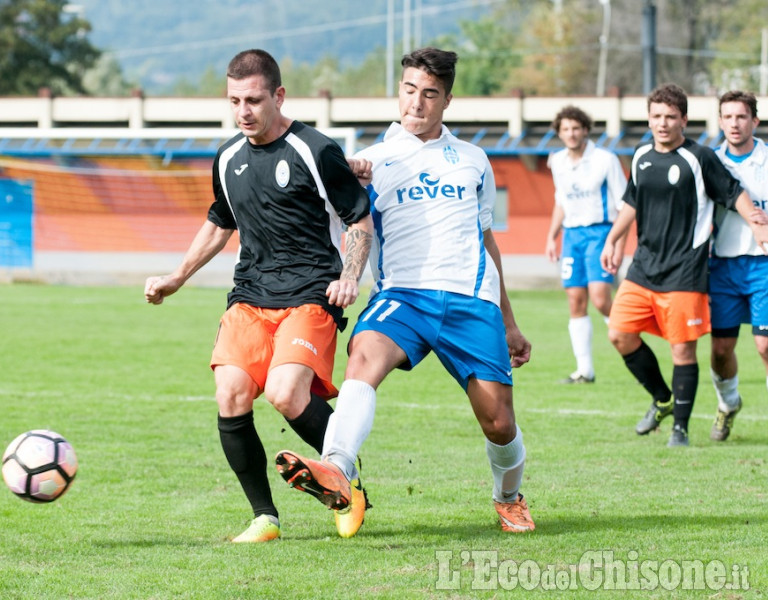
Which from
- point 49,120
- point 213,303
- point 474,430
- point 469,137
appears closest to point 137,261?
point 49,120

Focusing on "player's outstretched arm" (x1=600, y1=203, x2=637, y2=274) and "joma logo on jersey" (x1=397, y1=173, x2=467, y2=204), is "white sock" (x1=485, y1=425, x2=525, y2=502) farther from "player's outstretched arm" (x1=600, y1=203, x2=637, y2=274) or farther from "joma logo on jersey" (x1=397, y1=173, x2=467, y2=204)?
"player's outstretched arm" (x1=600, y1=203, x2=637, y2=274)

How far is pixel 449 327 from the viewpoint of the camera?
16.3 ft

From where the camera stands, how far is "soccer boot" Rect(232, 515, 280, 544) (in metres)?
4.94

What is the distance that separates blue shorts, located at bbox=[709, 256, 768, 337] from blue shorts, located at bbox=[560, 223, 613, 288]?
10.7 ft

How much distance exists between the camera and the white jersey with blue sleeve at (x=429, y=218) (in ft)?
16.4

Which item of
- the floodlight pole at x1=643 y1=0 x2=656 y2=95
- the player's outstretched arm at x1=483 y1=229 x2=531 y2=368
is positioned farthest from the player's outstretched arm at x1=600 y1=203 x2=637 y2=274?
the floodlight pole at x1=643 y1=0 x2=656 y2=95

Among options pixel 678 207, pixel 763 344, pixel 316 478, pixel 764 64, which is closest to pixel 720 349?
pixel 763 344

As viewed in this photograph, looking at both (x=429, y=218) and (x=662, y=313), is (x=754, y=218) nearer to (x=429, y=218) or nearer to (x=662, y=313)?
(x=662, y=313)

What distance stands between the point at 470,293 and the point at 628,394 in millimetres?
5638

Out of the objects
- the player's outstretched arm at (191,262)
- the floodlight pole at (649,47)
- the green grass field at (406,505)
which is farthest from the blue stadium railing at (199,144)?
the player's outstretched arm at (191,262)

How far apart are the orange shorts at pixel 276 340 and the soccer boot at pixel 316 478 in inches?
24.4

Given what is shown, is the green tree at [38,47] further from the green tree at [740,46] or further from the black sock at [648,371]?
the black sock at [648,371]

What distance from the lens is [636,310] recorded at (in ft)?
25.7

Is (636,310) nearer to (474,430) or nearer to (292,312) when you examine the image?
(474,430)
